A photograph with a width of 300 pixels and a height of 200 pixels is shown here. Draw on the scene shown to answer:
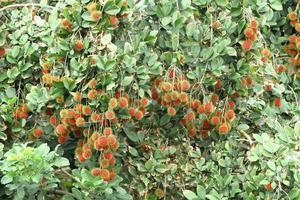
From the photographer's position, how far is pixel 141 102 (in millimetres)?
2424

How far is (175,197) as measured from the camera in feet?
9.80

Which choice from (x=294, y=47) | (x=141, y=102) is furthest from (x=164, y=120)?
(x=294, y=47)

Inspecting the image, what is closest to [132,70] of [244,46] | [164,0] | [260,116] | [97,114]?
[97,114]

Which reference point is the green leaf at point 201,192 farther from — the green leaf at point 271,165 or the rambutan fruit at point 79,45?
the rambutan fruit at point 79,45

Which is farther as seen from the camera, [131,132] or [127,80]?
[131,132]

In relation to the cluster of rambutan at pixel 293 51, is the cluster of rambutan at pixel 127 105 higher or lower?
higher

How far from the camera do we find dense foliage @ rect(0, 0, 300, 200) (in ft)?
7.78

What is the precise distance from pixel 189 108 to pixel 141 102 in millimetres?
263

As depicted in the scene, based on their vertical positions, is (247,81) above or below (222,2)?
below

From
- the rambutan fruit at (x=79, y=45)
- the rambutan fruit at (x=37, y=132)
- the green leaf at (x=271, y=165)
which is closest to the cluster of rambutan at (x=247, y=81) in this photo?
the green leaf at (x=271, y=165)

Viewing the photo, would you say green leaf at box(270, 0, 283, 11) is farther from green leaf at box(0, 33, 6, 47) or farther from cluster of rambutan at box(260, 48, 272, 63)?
green leaf at box(0, 33, 6, 47)

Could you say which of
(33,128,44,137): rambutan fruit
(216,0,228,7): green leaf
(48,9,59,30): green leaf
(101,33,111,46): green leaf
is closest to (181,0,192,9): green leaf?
(216,0,228,7): green leaf

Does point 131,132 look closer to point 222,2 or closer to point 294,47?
point 222,2

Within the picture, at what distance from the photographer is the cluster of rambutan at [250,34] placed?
8.50 feet
